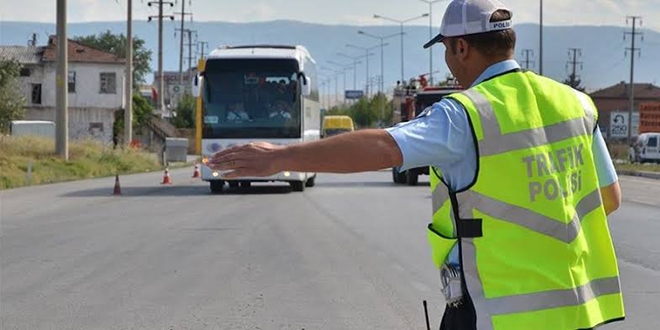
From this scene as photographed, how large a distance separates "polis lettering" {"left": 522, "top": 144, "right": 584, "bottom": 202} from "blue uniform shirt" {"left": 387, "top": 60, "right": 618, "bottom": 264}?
18 centimetres

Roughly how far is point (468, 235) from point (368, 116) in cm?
14416

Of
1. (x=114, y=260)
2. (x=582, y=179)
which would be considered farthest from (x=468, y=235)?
(x=114, y=260)

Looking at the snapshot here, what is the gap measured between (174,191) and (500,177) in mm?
27439

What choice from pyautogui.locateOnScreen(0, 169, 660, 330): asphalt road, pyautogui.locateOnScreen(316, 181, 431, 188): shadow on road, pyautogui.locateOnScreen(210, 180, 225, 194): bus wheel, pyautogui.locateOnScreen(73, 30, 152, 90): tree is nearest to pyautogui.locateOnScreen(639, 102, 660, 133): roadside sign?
pyautogui.locateOnScreen(316, 181, 431, 188): shadow on road

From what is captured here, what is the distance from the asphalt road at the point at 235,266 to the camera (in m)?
9.44

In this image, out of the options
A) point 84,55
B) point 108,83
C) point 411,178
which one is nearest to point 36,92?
point 84,55

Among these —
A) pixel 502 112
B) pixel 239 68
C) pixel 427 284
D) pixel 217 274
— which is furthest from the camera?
pixel 239 68

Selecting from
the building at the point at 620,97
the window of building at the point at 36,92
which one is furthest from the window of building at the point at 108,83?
the building at the point at 620,97

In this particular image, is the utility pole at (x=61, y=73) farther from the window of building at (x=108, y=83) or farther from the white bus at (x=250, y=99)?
the window of building at (x=108, y=83)

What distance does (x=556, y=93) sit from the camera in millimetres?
3717

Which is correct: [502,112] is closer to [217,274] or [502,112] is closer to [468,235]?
[468,235]

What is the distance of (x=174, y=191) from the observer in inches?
1202

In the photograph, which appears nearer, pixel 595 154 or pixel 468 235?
pixel 468 235

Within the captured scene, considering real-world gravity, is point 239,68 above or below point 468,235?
above
